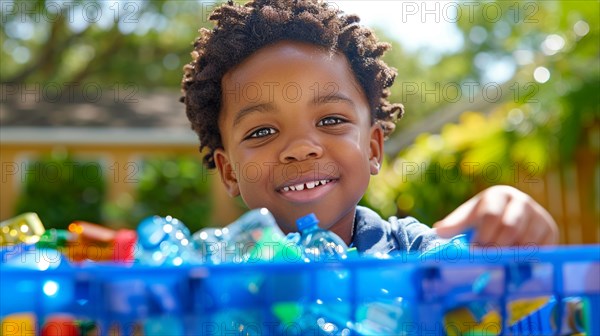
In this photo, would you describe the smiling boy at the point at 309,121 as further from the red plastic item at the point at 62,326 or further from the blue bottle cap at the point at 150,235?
the red plastic item at the point at 62,326

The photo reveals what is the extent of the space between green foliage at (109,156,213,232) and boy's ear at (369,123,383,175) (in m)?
13.4

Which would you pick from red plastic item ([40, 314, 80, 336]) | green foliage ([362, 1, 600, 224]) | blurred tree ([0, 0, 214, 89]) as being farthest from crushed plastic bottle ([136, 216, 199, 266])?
blurred tree ([0, 0, 214, 89])

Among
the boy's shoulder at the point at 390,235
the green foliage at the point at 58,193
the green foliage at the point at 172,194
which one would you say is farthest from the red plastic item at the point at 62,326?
the green foliage at the point at 58,193

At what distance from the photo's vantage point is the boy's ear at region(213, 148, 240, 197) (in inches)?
88.6

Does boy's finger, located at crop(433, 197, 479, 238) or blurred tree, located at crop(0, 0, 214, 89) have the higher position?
blurred tree, located at crop(0, 0, 214, 89)

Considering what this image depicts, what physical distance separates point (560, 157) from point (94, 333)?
999cm

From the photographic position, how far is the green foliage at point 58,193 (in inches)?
625

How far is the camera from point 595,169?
11.2m

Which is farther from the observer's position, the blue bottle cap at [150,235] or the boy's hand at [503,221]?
the boy's hand at [503,221]

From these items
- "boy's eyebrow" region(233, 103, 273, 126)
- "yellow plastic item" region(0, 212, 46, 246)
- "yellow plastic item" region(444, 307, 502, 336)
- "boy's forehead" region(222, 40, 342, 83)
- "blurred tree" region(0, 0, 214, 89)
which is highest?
"blurred tree" region(0, 0, 214, 89)

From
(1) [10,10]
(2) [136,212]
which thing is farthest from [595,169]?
(1) [10,10]

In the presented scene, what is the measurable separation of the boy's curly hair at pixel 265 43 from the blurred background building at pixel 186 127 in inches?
5.0

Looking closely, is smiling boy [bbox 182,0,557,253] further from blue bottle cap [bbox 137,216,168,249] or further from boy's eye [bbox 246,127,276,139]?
blue bottle cap [bbox 137,216,168,249]

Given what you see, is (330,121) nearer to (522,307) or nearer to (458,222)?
(458,222)
